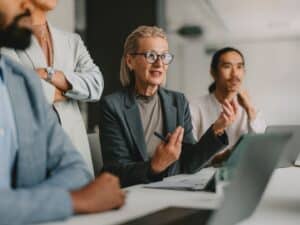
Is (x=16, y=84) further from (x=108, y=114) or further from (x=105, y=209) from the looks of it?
(x=108, y=114)

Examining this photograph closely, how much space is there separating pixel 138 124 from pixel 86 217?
40.2 inches

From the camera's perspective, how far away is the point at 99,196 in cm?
98

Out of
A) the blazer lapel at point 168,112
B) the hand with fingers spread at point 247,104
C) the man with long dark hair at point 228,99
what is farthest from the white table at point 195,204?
the hand with fingers spread at point 247,104

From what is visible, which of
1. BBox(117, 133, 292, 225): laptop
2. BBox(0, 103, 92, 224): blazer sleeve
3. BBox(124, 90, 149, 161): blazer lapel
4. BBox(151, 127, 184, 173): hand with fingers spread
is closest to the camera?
BBox(117, 133, 292, 225): laptop

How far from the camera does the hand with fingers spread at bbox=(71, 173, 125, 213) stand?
939 millimetres

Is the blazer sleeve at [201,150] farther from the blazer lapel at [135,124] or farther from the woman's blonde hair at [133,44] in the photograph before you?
the woman's blonde hair at [133,44]

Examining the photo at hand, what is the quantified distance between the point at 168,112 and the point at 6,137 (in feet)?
3.24

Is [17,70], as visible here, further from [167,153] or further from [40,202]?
[167,153]

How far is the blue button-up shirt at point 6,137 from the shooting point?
1.09m

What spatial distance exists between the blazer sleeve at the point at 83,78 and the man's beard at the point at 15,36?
69cm

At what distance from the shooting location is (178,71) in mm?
3238

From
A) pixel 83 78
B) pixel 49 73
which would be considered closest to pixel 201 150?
pixel 83 78

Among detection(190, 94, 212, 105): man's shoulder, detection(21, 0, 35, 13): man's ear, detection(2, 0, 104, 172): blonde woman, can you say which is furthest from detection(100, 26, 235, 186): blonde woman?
detection(190, 94, 212, 105): man's shoulder

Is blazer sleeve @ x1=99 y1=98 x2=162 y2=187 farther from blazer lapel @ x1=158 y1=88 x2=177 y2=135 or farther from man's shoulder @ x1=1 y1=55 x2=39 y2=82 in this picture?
man's shoulder @ x1=1 y1=55 x2=39 y2=82
